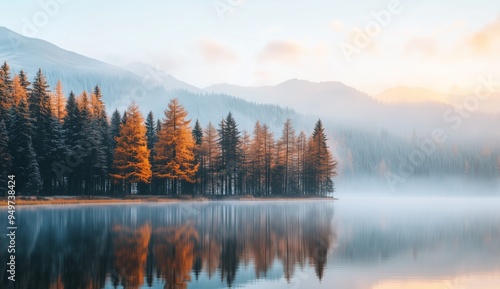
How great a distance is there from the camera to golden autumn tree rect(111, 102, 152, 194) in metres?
74.1

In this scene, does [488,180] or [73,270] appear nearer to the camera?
[73,270]

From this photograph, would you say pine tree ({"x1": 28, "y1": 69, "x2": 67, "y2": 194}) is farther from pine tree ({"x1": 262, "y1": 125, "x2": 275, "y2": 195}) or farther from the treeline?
pine tree ({"x1": 262, "y1": 125, "x2": 275, "y2": 195})

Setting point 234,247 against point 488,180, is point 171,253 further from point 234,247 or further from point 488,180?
point 488,180

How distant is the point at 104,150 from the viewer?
7625 cm

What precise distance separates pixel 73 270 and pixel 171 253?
545 cm

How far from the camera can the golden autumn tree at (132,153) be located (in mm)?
74125

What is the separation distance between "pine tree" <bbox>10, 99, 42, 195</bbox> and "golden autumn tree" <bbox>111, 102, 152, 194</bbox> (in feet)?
43.1

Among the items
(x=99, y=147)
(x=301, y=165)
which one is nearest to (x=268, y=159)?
(x=301, y=165)

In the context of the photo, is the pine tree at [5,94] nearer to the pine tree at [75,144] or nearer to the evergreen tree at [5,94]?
the evergreen tree at [5,94]

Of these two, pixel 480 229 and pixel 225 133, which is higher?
pixel 225 133

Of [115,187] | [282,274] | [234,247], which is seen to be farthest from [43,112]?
[282,274]

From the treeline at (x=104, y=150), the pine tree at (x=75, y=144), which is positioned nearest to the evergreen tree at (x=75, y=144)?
the pine tree at (x=75, y=144)

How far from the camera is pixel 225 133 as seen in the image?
93.2 metres

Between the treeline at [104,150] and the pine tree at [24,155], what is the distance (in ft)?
0.34
